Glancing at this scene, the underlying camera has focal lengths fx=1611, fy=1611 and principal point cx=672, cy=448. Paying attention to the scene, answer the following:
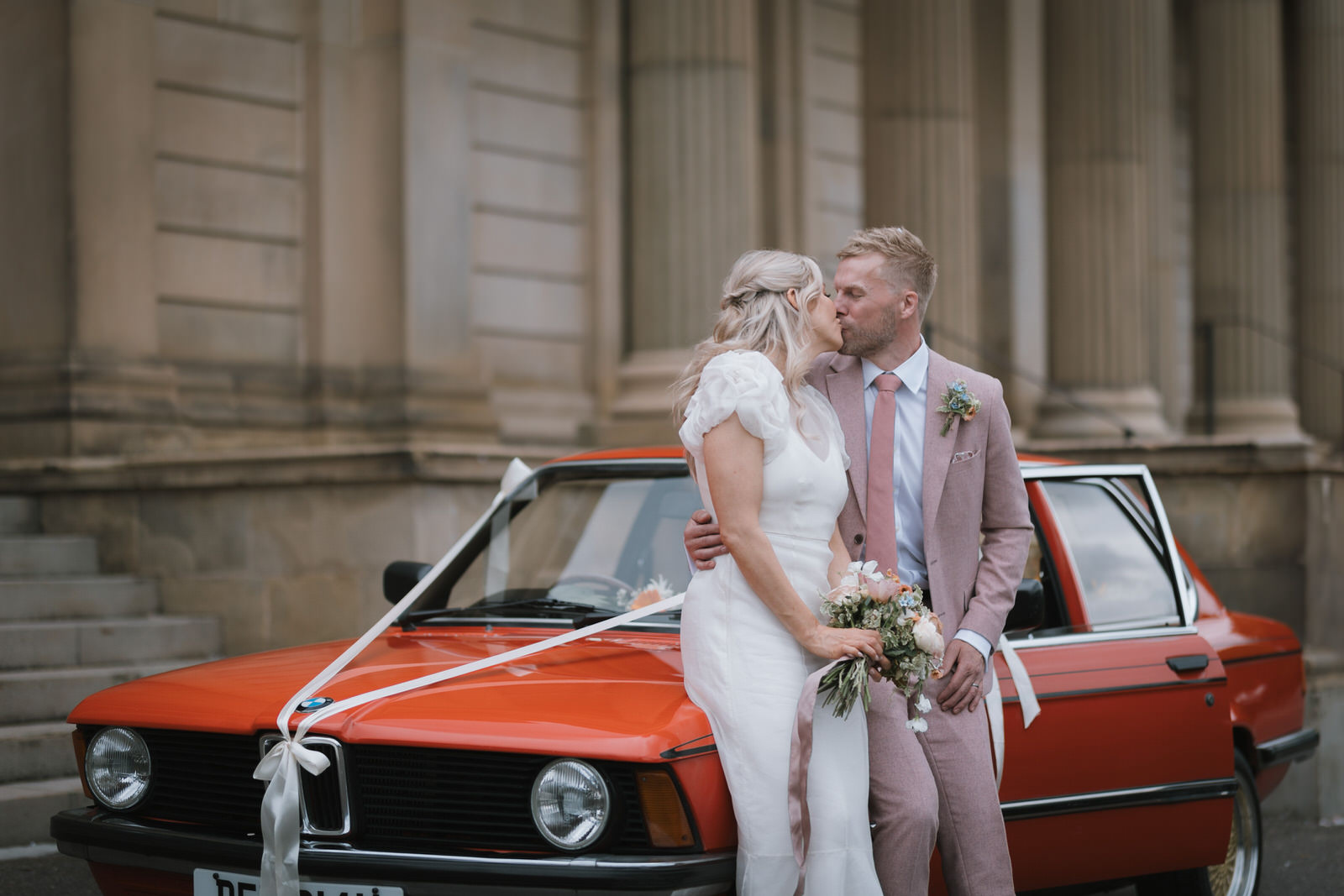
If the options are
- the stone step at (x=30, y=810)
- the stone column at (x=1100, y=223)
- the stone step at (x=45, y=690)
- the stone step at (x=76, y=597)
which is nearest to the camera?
the stone step at (x=30, y=810)

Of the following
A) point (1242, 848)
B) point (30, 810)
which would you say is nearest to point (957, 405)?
point (1242, 848)

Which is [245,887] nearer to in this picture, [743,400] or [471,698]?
[471,698]

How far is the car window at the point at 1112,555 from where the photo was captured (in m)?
5.19

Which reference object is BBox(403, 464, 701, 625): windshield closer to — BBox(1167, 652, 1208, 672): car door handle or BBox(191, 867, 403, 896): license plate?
BBox(191, 867, 403, 896): license plate

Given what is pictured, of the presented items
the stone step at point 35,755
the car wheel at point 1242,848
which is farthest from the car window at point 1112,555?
the stone step at point 35,755

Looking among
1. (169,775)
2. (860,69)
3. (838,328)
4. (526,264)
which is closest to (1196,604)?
(838,328)

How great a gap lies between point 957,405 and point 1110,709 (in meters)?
1.46

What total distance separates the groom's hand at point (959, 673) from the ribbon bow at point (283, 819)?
144 centimetres

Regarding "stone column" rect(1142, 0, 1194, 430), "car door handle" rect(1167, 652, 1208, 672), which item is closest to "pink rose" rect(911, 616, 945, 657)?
"car door handle" rect(1167, 652, 1208, 672)

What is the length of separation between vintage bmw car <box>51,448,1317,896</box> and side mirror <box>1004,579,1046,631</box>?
0.02 meters

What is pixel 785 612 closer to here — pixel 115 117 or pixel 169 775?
pixel 169 775

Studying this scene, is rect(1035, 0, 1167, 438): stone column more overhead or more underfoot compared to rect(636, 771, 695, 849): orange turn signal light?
more overhead

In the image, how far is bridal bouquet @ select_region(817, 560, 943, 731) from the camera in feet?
11.5

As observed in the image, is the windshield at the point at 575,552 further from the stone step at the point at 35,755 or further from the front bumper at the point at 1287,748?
the stone step at the point at 35,755
